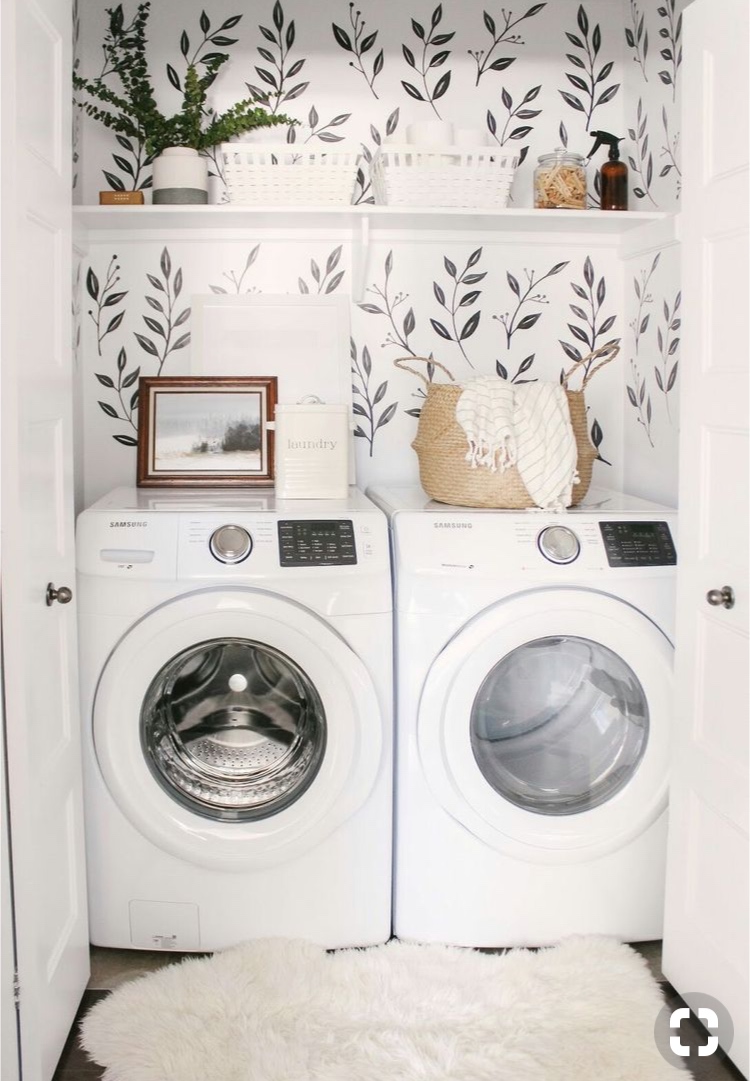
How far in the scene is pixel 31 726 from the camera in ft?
5.48

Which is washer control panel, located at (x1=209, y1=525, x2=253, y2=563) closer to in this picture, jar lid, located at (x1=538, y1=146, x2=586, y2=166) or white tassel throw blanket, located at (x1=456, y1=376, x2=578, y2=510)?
white tassel throw blanket, located at (x1=456, y1=376, x2=578, y2=510)

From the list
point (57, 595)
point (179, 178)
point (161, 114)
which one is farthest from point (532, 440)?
point (161, 114)

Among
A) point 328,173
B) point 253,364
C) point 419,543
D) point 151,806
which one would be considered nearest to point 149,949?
point 151,806

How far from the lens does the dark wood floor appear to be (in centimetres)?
183

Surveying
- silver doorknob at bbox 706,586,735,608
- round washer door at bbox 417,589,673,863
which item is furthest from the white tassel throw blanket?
silver doorknob at bbox 706,586,735,608

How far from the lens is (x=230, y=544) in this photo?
2.12m

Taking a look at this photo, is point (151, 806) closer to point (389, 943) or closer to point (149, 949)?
point (149, 949)

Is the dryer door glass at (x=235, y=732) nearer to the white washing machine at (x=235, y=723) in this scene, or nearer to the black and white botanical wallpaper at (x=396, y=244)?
the white washing machine at (x=235, y=723)

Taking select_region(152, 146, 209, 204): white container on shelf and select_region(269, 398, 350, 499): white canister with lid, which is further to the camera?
select_region(152, 146, 209, 204): white container on shelf

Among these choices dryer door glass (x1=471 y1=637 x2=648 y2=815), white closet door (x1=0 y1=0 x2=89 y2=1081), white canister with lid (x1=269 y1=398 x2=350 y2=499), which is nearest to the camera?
white closet door (x1=0 y1=0 x2=89 y2=1081)

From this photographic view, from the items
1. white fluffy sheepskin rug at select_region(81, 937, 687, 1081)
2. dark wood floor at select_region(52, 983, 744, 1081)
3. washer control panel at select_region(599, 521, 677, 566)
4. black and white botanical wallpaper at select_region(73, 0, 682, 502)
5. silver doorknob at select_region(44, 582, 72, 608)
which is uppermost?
black and white botanical wallpaper at select_region(73, 0, 682, 502)

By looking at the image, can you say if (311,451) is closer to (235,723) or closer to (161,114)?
(235,723)

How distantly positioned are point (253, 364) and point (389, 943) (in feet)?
4.85

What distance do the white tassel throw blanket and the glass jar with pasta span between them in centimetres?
64
